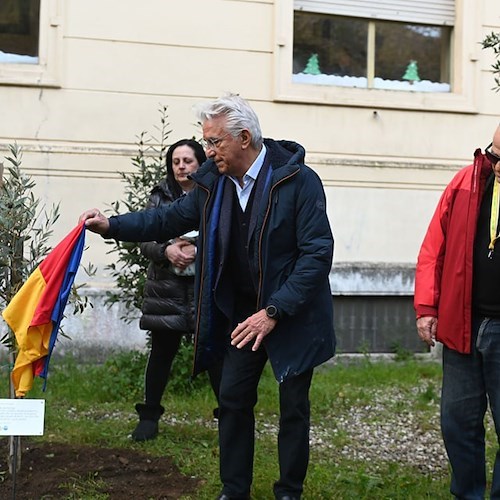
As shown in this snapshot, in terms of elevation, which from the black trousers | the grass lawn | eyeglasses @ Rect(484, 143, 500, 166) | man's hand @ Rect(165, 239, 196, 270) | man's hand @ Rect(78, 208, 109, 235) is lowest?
the grass lawn

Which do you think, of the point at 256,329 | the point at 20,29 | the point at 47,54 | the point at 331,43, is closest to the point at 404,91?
the point at 331,43

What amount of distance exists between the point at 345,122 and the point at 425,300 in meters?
5.17

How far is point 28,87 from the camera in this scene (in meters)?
8.56

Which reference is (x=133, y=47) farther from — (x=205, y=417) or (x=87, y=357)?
(x=205, y=417)

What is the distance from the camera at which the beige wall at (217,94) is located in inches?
340

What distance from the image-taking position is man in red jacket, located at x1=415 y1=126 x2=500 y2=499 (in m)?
4.29

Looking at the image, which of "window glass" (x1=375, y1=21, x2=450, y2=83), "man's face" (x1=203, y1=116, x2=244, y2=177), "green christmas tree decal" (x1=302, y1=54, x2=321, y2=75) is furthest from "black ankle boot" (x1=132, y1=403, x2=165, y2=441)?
"window glass" (x1=375, y1=21, x2=450, y2=83)

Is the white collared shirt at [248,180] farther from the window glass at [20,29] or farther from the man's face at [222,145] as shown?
the window glass at [20,29]

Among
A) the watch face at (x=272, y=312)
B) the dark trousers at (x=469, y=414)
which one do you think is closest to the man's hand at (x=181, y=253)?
the watch face at (x=272, y=312)

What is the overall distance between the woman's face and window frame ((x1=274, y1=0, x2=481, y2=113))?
345 cm

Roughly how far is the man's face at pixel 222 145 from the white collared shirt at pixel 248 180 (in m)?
0.08

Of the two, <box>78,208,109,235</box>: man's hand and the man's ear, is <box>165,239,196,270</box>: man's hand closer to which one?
<box>78,208,109,235</box>: man's hand

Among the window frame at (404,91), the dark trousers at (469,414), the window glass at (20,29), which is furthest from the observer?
the window frame at (404,91)

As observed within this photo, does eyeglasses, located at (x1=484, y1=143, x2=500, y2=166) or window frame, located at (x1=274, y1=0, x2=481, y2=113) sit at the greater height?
window frame, located at (x1=274, y1=0, x2=481, y2=113)
